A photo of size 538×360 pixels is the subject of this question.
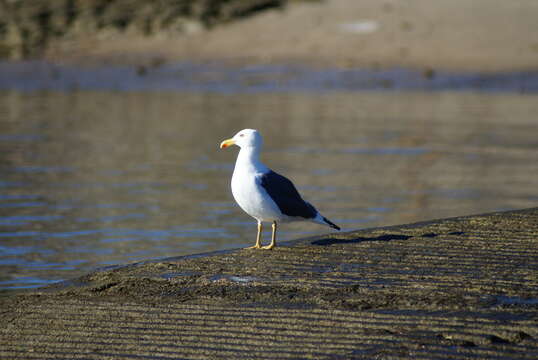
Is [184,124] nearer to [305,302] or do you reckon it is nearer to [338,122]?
[338,122]

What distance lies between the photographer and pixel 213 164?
14734 mm

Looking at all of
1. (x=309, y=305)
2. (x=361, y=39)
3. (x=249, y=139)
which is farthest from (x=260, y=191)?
(x=361, y=39)

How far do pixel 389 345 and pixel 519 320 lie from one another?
90 centimetres

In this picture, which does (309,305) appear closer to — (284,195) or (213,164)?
(284,195)

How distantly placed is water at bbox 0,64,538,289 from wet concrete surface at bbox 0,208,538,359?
1932 mm

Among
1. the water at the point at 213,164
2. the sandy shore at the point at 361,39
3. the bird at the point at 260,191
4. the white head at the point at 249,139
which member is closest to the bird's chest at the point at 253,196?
the bird at the point at 260,191

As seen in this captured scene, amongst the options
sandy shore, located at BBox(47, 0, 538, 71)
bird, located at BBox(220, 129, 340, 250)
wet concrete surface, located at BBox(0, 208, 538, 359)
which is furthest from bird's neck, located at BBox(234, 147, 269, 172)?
sandy shore, located at BBox(47, 0, 538, 71)

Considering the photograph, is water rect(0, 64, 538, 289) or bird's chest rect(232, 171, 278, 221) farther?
water rect(0, 64, 538, 289)

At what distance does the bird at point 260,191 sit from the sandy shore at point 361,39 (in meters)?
17.9

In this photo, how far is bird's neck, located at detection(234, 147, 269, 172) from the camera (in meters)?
7.40

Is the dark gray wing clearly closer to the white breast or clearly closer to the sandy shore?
the white breast

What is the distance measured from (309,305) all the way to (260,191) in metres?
1.53

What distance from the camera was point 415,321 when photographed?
5578 millimetres

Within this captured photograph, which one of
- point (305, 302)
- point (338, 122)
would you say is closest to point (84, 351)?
point (305, 302)
